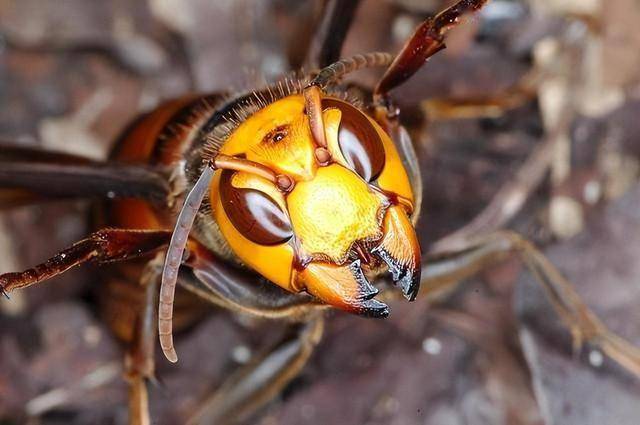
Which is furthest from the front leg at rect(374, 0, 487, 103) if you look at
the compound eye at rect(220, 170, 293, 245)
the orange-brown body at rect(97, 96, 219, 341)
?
the orange-brown body at rect(97, 96, 219, 341)

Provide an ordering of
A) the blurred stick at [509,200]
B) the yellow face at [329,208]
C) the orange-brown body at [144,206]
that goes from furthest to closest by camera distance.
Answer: the blurred stick at [509,200] < the orange-brown body at [144,206] < the yellow face at [329,208]

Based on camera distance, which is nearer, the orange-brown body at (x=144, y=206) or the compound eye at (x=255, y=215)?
the compound eye at (x=255, y=215)

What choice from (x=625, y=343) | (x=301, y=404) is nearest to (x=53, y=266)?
(x=301, y=404)

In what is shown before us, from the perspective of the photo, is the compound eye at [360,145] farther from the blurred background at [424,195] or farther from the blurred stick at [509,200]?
the blurred stick at [509,200]

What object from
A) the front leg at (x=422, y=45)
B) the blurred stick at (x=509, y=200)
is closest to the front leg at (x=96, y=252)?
the front leg at (x=422, y=45)

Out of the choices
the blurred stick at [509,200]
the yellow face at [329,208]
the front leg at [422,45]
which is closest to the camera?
the yellow face at [329,208]

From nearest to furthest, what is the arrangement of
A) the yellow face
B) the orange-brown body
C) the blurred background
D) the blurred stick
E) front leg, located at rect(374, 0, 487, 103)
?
1. the yellow face
2. front leg, located at rect(374, 0, 487, 103)
3. the orange-brown body
4. the blurred background
5. the blurred stick

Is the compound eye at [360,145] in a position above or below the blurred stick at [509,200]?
above

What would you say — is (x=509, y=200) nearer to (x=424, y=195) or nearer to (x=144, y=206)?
(x=424, y=195)

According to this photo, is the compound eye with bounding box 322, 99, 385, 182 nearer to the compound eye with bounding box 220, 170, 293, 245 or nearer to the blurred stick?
the compound eye with bounding box 220, 170, 293, 245
